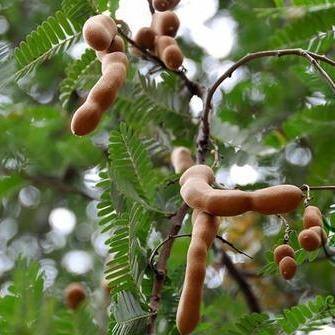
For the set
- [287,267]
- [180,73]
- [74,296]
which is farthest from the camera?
[74,296]

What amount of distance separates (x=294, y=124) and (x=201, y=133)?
1.45 feet

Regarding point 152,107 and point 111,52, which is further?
point 152,107

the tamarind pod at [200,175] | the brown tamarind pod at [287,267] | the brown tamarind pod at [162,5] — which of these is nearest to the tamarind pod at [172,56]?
the brown tamarind pod at [162,5]

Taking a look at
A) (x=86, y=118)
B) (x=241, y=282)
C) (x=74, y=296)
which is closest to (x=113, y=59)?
(x=86, y=118)

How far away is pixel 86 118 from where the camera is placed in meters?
0.98

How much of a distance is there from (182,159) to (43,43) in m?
0.33

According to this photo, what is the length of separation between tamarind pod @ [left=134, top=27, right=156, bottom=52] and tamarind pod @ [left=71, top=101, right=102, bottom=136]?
0.47m

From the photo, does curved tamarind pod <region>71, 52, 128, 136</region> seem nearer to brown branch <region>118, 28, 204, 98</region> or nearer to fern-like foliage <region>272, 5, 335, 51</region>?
brown branch <region>118, 28, 204, 98</region>

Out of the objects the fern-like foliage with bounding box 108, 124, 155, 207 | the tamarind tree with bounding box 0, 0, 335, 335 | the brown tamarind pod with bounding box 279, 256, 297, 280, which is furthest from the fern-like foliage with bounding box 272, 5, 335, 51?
the brown tamarind pod with bounding box 279, 256, 297, 280

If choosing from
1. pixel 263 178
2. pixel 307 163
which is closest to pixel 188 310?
pixel 263 178

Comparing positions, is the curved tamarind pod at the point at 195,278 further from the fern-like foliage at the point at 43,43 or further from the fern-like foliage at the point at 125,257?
the fern-like foliage at the point at 43,43

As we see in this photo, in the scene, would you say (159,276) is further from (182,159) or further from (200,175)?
(182,159)

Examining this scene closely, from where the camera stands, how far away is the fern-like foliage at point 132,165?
4.20 ft

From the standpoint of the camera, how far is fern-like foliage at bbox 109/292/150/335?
107cm
